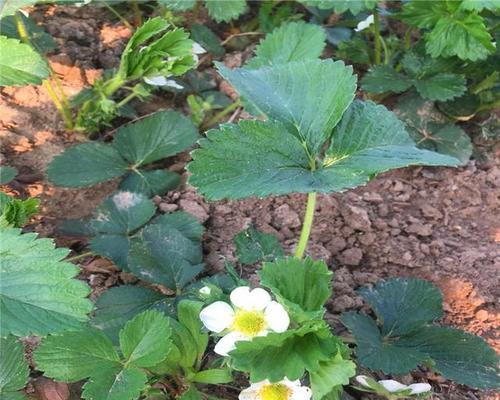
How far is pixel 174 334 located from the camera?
1.28m

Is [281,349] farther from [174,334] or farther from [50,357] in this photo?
[50,357]

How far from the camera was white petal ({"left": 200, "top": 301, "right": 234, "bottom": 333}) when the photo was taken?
1.17 meters

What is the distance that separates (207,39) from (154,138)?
1.62 feet

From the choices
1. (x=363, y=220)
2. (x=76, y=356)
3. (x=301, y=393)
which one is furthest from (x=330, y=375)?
(x=363, y=220)

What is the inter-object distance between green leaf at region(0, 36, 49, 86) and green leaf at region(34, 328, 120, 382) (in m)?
0.60

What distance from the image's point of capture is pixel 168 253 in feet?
5.09

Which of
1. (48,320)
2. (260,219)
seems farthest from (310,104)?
(48,320)

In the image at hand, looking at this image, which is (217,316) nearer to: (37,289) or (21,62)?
(37,289)

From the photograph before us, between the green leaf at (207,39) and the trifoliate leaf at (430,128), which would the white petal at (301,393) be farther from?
the green leaf at (207,39)

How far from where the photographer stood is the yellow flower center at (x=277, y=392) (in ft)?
A: 3.88

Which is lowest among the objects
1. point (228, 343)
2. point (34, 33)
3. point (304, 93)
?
point (228, 343)

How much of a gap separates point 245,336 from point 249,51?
1.33m

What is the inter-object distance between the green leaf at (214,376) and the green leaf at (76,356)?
0.53 ft

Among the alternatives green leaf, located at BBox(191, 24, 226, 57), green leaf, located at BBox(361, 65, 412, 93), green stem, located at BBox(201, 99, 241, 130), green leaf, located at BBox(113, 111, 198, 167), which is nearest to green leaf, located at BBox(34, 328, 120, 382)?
green leaf, located at BBox(113, 111, 198, 167)
